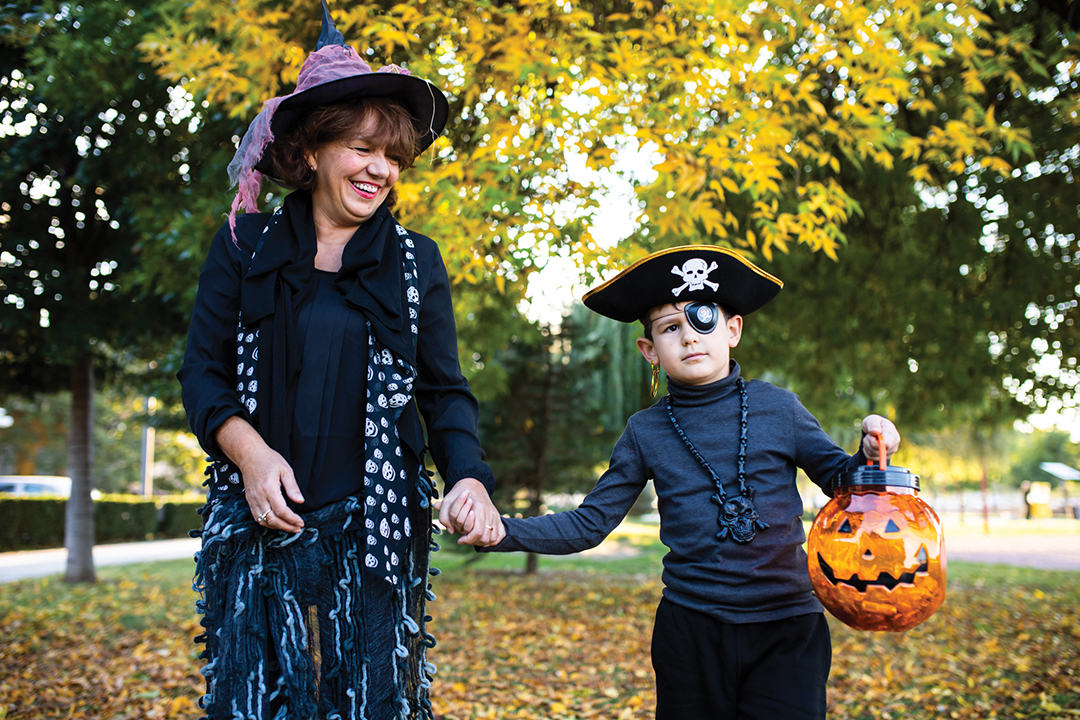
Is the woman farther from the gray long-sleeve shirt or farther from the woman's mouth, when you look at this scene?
the gray long-sleeve shirt

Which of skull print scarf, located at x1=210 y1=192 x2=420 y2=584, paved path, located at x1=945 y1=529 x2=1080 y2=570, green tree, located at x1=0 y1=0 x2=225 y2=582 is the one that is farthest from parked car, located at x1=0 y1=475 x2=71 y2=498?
skull print scarf, located at x1=210 y1=192 x2=420 y2=584

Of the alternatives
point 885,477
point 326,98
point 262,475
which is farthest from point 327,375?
point 885,477

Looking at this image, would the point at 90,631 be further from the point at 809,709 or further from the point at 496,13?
the point at 809,709

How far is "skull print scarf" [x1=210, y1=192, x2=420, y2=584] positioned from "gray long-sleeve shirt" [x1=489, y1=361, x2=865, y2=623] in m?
0.42

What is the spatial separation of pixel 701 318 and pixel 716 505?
541 millimetres

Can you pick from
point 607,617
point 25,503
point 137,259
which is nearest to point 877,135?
point 607,617

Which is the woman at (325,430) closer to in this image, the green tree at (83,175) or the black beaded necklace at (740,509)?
the black beaded necklace at (740,509)

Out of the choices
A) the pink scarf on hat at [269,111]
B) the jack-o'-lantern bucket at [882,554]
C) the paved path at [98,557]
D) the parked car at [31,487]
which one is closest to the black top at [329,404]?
the pink scarf on hat at [269,111]

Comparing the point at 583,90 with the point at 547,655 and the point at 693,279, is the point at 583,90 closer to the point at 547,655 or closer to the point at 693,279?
the point at 693,279

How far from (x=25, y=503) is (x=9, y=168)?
447 inches

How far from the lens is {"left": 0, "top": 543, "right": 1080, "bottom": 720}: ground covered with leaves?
539cm

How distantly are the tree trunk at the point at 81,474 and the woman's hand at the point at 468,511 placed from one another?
33.4ft

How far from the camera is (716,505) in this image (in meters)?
2.33

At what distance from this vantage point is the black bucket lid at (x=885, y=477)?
6.30ft
